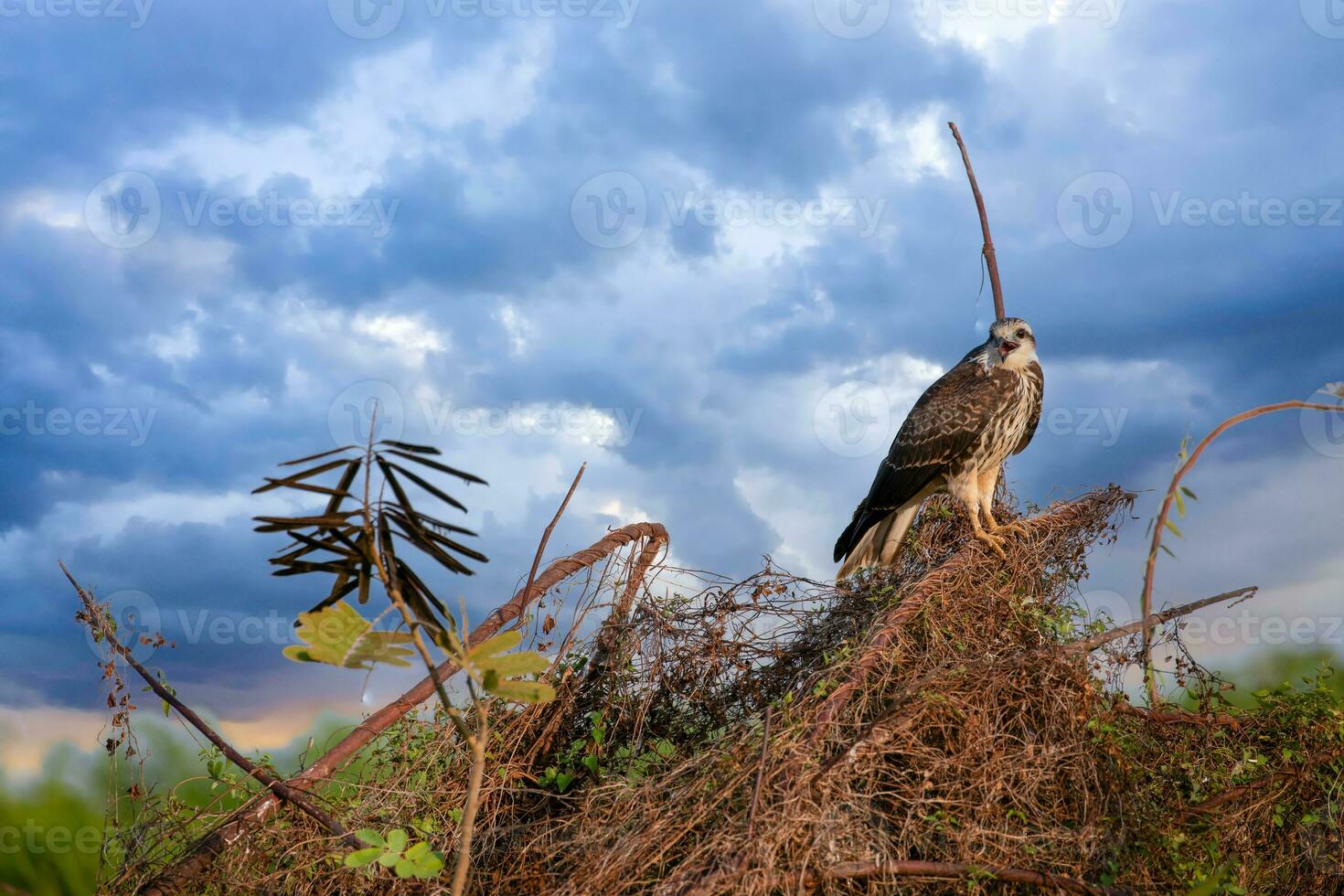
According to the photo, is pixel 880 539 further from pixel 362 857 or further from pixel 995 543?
pixel 362 857

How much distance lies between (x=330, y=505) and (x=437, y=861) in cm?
116

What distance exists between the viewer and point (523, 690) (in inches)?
80.3

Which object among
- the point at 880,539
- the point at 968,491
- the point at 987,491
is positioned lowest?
the point at 880,539

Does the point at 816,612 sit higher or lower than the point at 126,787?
higher

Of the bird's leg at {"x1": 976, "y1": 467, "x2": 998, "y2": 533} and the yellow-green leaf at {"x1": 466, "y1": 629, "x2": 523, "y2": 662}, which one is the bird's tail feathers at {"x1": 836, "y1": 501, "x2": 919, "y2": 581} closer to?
the bird's leg at {"x1": 976, "y1": 467, "x2": 998, "y2": 533}

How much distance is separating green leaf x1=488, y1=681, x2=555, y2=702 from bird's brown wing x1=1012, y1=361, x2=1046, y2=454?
204 inches

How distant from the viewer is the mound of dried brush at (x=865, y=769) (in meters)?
2.91

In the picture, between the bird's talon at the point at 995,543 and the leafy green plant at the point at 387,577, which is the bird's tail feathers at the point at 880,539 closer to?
the bird's talon at the point at 995,543

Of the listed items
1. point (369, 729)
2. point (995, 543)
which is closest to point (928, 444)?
point (995, 543)

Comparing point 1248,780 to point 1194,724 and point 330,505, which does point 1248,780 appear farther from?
point 330,505

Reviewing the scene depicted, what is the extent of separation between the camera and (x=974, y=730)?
127 inches

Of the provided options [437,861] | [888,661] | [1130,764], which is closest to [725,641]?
[888,661]

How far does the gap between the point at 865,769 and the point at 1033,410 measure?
13.5 ft

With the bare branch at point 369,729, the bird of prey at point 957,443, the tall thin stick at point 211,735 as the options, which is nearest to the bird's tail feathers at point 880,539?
the bird of prey at point 957,443
